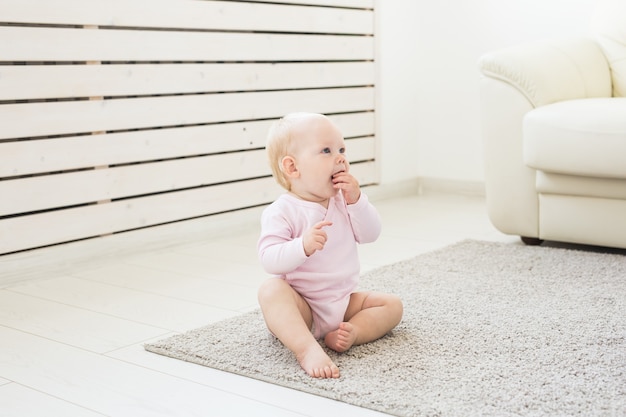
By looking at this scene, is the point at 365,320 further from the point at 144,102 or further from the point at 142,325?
the point at 144,102

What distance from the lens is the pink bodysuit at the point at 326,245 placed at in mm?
1500

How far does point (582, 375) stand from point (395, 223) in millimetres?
1614

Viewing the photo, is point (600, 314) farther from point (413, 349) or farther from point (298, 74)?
point (298, 74)

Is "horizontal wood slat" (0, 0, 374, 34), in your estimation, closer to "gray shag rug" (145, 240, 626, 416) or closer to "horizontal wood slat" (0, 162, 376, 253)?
"horizontal wood slat" (0, 162, 376, 253)

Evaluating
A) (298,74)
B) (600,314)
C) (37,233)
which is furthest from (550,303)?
(298,74)

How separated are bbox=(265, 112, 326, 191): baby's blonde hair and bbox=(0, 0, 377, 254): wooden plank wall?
0.91m

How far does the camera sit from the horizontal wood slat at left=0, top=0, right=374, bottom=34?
215 centimetres

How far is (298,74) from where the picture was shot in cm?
301

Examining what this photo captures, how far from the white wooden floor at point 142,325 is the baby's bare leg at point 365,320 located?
0.17 meters

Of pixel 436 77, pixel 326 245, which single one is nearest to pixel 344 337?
pixel 326 245

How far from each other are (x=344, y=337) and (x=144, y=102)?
1.28m

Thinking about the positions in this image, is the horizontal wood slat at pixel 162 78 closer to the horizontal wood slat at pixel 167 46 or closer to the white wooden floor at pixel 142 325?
the horizontal wood slat at pixel 167 46

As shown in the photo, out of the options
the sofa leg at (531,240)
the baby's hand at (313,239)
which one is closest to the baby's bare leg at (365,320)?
the baby's hand at (313,239)

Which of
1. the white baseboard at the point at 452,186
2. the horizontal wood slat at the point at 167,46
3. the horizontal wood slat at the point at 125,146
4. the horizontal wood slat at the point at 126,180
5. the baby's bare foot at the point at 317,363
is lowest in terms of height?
the white baseboard at the point at 452,186
